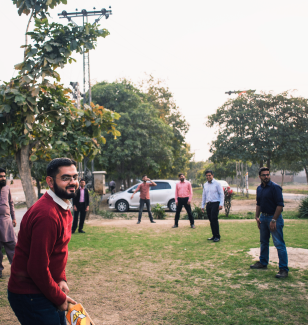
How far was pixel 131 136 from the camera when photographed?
925 inches

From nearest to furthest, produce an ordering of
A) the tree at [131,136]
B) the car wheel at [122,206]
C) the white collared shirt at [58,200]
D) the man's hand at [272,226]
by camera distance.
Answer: the white collared shirt at [58,200], the man's hand at [272,226], the car wheel at [122,206], the tree at [131,136]

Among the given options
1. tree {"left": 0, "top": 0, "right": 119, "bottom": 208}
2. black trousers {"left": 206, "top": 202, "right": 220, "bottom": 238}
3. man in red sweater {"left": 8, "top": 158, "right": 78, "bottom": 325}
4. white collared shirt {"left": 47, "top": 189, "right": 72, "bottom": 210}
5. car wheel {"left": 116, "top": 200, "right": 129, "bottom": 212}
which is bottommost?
car wheel {"left": 116, "top": 200, "right": 129, "bottom": 212}

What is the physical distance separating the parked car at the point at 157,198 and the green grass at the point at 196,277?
8.00m

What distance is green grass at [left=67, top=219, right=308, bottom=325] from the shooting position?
12.8ft

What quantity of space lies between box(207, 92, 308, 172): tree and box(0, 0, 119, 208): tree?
16.3m

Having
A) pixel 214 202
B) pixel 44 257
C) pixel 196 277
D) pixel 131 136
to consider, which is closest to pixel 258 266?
pixel 196 277

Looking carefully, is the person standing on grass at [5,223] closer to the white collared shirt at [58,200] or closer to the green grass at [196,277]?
the green grass at [196,277]

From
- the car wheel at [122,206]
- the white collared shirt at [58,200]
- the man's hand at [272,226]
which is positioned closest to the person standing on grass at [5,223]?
the white collared shirt at [58,200]

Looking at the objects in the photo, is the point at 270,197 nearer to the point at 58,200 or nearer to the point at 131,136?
the point at 58,200

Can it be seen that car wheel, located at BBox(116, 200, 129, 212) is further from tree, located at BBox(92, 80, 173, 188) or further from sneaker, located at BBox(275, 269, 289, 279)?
sneaker, located at BBox(275, 269, 289, 279)

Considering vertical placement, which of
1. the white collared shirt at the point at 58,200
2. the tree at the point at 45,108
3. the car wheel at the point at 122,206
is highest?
the tree at the point at 45,108

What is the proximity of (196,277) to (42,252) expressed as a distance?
393 cm

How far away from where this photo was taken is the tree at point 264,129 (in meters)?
20.7

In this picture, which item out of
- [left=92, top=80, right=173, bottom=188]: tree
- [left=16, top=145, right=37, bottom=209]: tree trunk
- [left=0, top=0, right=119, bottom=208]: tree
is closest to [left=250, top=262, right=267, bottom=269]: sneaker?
[left=0, top=0, right=119, bottom=208]: tree
